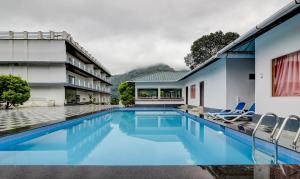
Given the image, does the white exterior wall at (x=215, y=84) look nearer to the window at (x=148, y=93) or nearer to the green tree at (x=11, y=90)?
the window at (x=148, y=93)

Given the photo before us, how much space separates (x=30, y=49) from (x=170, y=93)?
16217 millimetres

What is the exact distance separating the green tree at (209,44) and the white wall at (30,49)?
2271 cm

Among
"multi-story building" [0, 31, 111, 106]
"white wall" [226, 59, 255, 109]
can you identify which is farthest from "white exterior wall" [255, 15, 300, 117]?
"multi-story building" [0, 31, 111, 106]

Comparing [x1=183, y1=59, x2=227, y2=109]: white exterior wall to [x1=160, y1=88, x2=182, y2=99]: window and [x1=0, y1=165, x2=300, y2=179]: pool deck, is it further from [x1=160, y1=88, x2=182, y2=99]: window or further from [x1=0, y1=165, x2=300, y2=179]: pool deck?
[x1=0, y1=165, x2=300, y2=179]: pool deck

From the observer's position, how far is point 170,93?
2394 centimetres

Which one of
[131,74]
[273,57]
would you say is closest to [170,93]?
[273,57]

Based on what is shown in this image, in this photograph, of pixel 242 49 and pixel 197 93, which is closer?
pixel 242 49

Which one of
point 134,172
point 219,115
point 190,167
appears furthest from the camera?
point 219,115

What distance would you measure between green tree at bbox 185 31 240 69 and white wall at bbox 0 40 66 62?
74.5 ft

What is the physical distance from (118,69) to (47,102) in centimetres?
5855

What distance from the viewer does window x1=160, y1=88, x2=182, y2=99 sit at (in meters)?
23.6

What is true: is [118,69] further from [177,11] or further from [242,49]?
[242,49]

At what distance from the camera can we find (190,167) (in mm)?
2445

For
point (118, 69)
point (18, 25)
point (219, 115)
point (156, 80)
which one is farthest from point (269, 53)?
point (118, 69)
